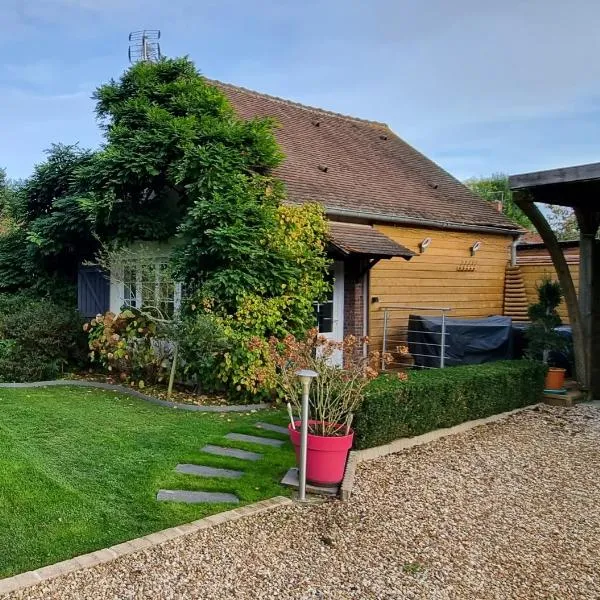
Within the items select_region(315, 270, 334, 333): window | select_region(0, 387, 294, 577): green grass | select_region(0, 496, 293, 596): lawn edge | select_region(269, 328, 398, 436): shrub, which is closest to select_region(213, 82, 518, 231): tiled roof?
select_region(315, 270, 334, 333): window

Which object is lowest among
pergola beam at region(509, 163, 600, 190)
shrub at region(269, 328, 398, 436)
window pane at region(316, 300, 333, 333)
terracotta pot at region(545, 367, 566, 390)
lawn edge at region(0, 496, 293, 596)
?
lawn edge at region(0, 496, 293, 596)

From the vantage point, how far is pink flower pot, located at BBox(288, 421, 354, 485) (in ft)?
15.5

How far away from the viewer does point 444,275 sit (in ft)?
43.0

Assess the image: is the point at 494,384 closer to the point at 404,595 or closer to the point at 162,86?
the point at 404,595

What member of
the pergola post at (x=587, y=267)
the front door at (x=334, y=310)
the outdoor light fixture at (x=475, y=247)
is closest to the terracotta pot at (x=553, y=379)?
the pergola post at (x=587, y=267)

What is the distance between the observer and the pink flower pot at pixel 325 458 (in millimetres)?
4730

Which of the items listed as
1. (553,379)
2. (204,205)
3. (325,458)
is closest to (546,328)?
(553,379)

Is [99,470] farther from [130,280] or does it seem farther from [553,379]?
[553,379]

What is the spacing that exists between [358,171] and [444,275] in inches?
123

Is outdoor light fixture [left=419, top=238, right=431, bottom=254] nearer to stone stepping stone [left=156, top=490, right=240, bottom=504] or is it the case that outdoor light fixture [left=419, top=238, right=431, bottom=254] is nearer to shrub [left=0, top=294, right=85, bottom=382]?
shrub [left=0, top=294, right=85, bottom=382]

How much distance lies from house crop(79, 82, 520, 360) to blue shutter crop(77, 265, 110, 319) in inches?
0.9

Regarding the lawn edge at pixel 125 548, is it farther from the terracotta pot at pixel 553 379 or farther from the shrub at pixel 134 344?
the terracotta pot at pixel 553 379

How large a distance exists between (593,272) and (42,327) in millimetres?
9227

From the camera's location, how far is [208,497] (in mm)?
4547
